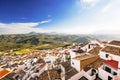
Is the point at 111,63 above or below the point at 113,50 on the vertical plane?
below

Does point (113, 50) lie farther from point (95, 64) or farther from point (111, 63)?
point (111, 63)

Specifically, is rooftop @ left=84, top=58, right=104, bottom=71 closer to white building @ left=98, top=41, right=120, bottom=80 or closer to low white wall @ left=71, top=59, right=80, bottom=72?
white building @ left=98, top=41, right=120, bottom=80

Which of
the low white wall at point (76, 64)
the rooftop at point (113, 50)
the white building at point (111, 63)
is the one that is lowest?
the low white wall at point (76, 64)

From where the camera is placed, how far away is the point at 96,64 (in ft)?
101

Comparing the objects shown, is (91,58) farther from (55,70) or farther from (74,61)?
(55,70)

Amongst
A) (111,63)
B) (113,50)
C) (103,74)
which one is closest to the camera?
(103,74)

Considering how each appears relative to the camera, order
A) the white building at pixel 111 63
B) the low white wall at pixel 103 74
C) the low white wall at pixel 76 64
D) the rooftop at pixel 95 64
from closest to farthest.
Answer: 1. the white building at pixel 111 63
2. the low white wall at pixel 103 74
3. the rooftop at pixel 95 64
4. the low white wall at pixel 76 64

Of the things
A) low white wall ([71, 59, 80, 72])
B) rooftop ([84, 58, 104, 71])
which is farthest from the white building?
low white wall ([71, 59, 80, 72])

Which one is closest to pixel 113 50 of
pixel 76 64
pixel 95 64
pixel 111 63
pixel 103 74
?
pixel 95 64

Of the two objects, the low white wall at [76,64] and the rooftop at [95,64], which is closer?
the rooftop at [95,64]

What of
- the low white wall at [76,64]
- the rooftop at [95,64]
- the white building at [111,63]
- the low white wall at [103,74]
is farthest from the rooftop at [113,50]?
the low white wall at [76,64]

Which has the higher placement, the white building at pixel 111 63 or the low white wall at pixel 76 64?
the white building at pixel 111 63

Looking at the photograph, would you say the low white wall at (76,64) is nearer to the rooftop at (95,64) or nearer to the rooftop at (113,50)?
the rooftop at (95,64)

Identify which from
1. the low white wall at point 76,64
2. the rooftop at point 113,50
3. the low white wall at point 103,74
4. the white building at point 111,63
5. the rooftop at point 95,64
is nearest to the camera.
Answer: the white building at point 111,63
